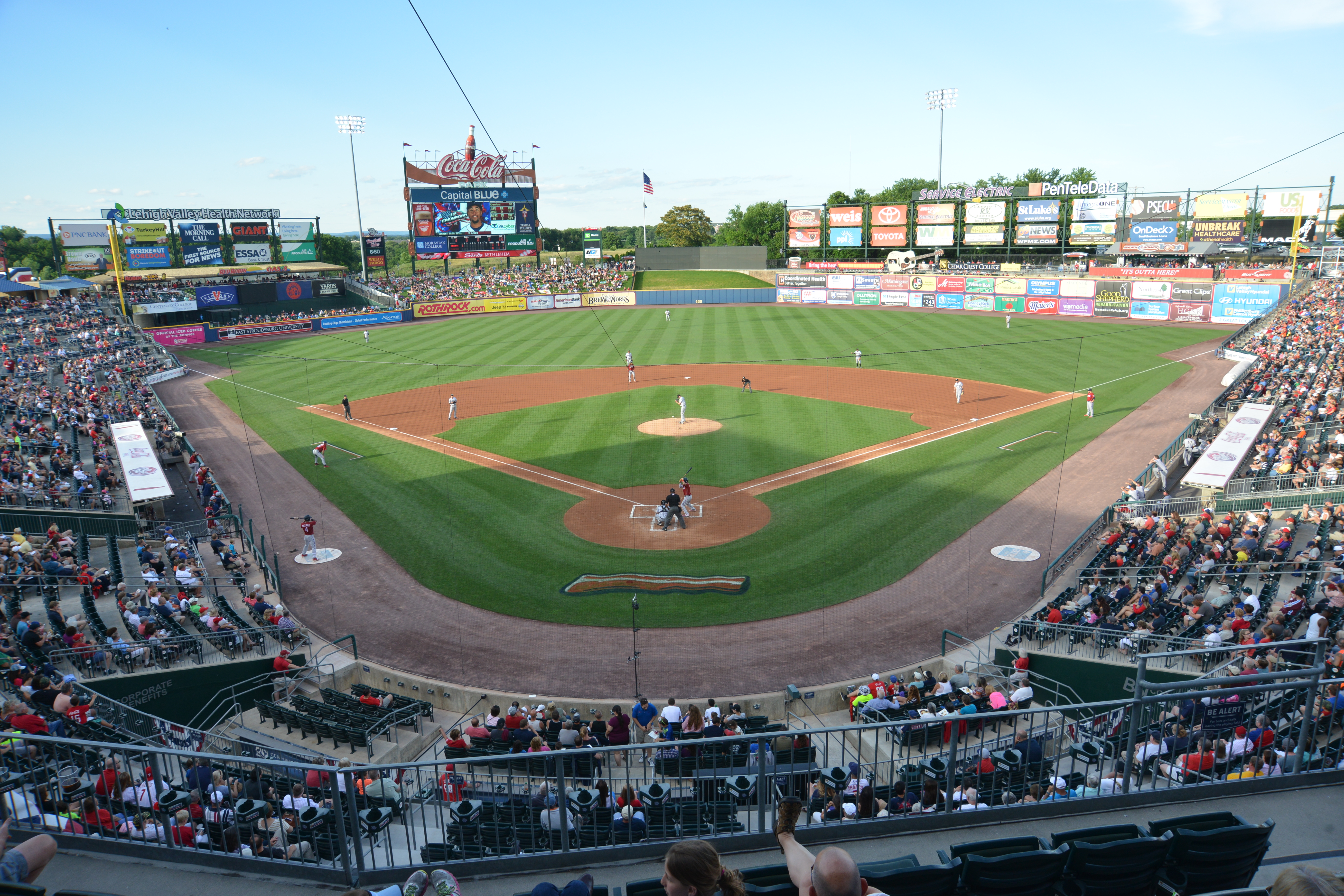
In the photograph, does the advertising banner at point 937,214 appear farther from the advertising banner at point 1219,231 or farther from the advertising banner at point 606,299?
the advertising banner at point 606,299

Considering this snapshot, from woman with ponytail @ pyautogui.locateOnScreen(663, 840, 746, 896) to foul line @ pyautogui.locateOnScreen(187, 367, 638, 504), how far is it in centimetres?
2062

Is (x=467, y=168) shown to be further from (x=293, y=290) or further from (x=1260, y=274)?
(x=1260, y=274)

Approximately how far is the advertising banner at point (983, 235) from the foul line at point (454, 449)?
68254 millimetres

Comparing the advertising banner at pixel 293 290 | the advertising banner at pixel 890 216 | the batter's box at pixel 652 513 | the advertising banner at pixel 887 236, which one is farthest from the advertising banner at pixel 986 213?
the batter's box at pixel 652 513

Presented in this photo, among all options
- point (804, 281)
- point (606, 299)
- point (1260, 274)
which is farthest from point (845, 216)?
point (1260, 274)

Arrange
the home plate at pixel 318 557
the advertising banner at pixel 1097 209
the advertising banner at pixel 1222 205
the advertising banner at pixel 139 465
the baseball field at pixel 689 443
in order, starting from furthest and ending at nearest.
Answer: the advertising banner at pixel 1097 209
the advertising banner at pixel 1222 205
the advertising banner at pixel 139 465
the home plate at pixel 318 557
the baseball field at pixel 689 443

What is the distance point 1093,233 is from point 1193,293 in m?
20.4

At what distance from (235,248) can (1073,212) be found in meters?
82.2

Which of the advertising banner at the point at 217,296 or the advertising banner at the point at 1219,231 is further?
the advertising banner at the point at 1219,231

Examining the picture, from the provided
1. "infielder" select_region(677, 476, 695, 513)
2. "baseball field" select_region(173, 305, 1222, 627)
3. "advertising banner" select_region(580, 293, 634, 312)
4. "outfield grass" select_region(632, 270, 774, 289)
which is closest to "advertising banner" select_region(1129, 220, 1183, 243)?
"baseball field" select_region(173, 305, 1222, 627)

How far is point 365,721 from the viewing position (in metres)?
13.3

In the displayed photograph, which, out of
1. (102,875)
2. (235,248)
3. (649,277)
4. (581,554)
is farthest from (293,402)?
(649,277)

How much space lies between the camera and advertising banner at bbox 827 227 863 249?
3462 inches

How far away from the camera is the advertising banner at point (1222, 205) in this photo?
235 feet
